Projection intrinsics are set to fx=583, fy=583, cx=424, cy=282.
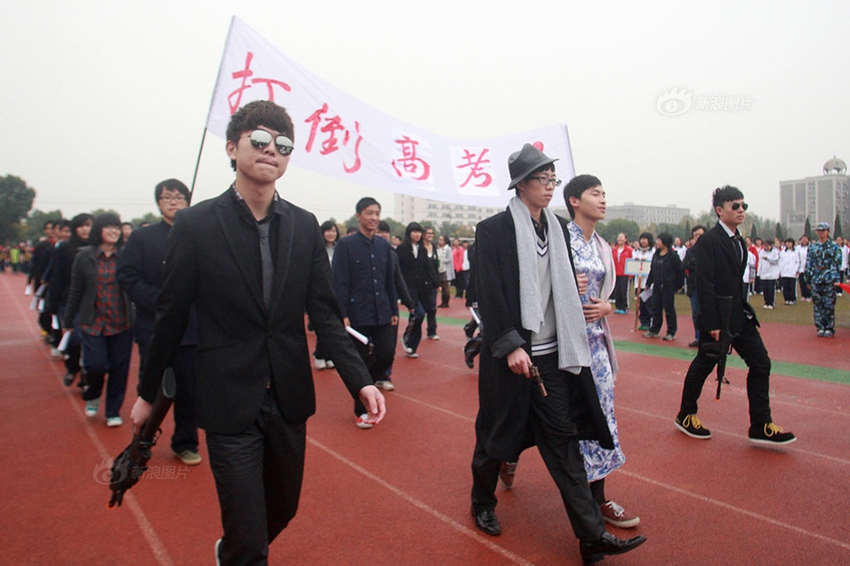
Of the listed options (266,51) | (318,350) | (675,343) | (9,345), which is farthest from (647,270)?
(9,345)

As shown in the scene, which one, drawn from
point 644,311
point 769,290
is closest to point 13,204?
point 644,311

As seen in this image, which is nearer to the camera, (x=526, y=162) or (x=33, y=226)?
(x=526, y=162)

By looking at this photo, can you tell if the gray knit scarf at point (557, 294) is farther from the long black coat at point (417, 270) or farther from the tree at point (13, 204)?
the tree at point (13, 204)

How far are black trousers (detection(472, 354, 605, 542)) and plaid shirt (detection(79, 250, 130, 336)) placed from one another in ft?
12.8

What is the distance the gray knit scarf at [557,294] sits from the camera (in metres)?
3.01

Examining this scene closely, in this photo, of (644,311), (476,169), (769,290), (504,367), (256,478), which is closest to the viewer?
(256,478)

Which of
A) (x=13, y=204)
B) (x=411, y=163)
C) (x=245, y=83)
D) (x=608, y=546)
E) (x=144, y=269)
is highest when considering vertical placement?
(x=13, y=204)

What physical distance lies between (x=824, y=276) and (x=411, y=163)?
27.2ft

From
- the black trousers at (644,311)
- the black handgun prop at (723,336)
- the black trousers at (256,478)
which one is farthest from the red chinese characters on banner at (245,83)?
the black trousers at (644,311)

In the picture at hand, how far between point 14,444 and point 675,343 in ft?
31.7

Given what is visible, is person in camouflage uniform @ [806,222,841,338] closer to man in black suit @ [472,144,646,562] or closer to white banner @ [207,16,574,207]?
white banner @ [207,16,574,207]

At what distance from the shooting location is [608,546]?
110 inches

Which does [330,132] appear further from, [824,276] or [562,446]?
[824,276]

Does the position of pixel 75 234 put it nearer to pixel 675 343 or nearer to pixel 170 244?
pixel 170 244
